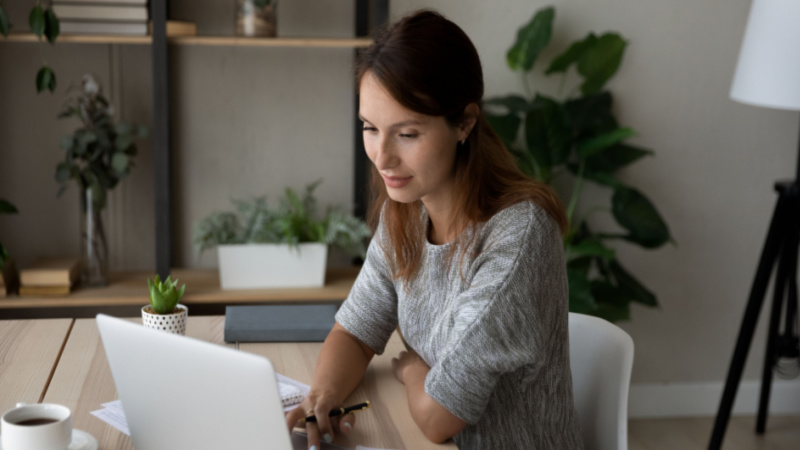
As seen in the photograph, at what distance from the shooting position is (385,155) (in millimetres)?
1296

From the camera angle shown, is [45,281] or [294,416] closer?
[294,416]

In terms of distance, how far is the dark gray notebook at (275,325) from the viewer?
1600 millimetres

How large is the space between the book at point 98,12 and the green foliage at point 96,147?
0.21 m

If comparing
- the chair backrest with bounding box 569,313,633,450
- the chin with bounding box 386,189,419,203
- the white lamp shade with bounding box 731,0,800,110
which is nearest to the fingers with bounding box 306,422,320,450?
the chin with bounding box 386,189,419,203

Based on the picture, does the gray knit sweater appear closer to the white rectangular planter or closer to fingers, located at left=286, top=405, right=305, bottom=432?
fingers, located at left=286, top=405, right=305, bottom=432

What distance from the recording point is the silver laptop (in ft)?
2.79

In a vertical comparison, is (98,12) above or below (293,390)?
above

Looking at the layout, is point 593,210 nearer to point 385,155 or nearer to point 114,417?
point 385,155

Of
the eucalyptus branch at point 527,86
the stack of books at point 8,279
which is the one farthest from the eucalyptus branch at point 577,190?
the stack of books at point 8,279

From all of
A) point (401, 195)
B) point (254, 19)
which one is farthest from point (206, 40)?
point (401, 195)

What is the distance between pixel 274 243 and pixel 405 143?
131 centimetres

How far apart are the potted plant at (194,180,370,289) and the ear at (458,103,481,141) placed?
1229mm

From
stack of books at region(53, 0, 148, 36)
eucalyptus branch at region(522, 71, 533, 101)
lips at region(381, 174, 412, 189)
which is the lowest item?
lips at region(381, 174, 412, 189)

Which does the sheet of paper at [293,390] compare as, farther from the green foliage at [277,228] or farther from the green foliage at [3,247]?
the green foliage at [3,247]
